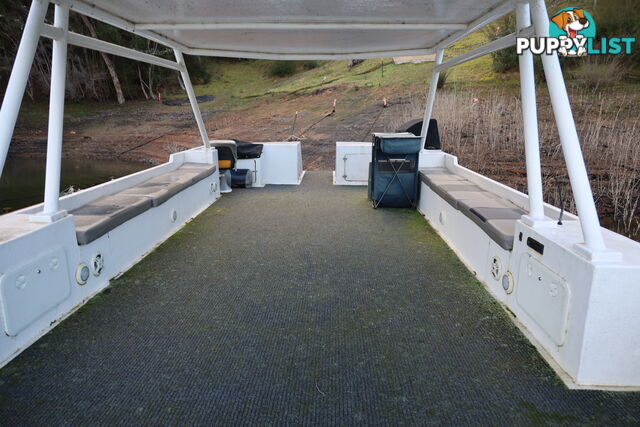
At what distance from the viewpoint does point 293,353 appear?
2098 millimetres

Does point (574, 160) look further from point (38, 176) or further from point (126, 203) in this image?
point (38, 176)

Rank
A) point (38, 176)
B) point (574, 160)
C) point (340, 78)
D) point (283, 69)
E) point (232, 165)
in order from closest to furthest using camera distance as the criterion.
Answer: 1. point (574, 160)
2. point (232, 165)
3. point (38, 176)
4. point (340, 78)
5. point (283, 69)

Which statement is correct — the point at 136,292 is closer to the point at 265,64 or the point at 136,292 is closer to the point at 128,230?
the point at 128,230

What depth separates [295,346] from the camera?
2158 millimetres

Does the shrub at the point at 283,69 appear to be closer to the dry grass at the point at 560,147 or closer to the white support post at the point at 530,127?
the dry grass at the point at 560,147

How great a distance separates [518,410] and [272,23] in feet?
11.4

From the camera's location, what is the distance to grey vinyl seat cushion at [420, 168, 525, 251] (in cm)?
270

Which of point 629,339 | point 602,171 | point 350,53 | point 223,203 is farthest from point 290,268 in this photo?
point 602,171

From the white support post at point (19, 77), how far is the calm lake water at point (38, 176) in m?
→ 8.14

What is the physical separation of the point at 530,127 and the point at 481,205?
936 mm

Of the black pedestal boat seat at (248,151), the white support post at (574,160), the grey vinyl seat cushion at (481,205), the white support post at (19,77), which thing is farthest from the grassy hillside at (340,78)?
the white support post at (19,77)

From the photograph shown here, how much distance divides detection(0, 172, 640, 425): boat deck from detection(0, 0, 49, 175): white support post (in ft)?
3.36

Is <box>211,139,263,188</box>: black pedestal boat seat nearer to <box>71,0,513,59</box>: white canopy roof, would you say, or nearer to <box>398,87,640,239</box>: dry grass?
<box>71,0,513,59</box>: white canopy roof

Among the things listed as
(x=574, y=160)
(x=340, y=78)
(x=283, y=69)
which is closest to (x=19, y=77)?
(x=574, y=160)
